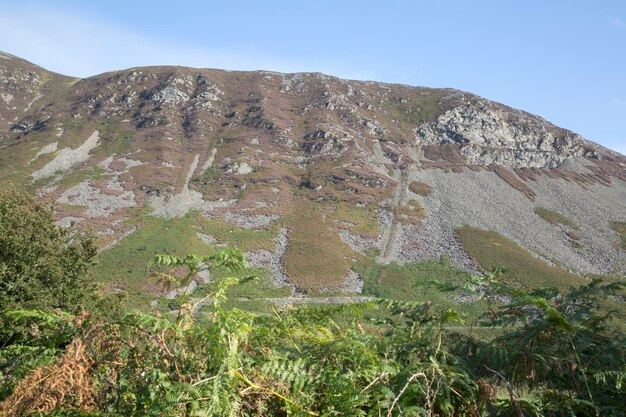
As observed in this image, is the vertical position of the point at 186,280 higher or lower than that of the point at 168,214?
higher

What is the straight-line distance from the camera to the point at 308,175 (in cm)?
8219

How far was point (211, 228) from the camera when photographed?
5775 centimetres

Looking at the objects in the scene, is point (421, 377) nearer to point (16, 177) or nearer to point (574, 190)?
point (16, 177)

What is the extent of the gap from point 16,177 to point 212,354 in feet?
258

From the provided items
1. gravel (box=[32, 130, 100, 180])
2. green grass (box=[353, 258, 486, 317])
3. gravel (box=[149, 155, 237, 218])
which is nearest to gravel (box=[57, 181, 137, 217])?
gravel (box=[149, 155, 237, 218])

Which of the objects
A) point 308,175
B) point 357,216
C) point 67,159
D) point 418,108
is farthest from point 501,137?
point 67,159

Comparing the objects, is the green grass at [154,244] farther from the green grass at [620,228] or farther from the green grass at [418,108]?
the green grass at [418,108]

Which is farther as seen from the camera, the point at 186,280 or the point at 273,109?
the point at 273,109

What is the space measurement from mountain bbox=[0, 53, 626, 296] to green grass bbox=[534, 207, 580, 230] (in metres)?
0.33

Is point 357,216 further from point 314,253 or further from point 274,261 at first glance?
point 274,261

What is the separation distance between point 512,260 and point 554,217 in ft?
76.6

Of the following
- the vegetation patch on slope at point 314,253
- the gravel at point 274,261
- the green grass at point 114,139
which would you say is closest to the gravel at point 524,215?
the vegetation patch on slope at point 314,253

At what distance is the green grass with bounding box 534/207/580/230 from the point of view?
227ft

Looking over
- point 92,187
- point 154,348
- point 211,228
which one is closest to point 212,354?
point 154,348
